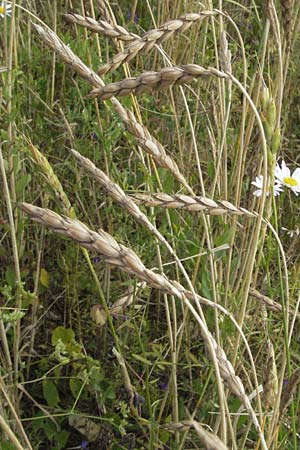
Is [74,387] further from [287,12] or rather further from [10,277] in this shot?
[287,12]

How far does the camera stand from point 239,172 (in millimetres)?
1026

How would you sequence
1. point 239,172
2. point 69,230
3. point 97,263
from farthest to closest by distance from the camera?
point 97,263
point 239,172
point 69,230

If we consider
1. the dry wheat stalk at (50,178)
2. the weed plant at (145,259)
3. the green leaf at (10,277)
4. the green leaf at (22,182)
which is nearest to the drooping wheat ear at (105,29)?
the weed plant at (145,259)

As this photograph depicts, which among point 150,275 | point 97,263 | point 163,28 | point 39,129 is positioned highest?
point 163,28

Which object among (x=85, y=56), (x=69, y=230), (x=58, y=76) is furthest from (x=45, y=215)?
(x=58, y=76)

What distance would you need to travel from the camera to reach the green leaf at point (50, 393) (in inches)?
45.5

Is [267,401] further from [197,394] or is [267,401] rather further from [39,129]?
[39,129]

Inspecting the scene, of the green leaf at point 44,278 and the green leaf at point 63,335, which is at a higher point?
the green leaf at point 44,278

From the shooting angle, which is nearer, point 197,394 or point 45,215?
point 45,215

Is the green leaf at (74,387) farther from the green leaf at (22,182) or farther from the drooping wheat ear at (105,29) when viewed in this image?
the drooping wheat ear at (105,29)

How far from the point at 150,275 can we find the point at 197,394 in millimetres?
705

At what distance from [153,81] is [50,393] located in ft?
2.26

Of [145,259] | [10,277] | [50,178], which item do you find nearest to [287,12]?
[50,178]

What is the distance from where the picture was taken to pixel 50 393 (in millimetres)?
1159
